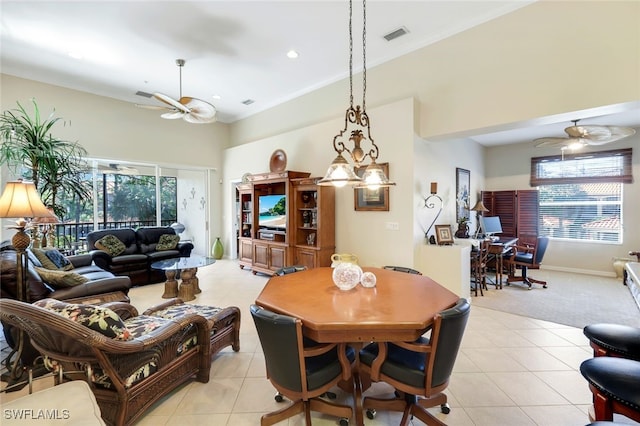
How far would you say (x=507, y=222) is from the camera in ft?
23.3

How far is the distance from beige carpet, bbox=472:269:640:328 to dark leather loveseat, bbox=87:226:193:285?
18.8 feet

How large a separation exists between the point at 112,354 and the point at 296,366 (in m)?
1.15

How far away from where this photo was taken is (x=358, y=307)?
1826mm

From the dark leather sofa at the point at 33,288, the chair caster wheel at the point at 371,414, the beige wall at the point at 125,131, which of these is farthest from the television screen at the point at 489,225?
the beige wall at the point at 125,131

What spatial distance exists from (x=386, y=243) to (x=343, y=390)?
8.54 feet

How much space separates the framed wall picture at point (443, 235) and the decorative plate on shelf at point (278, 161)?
3.38 meters

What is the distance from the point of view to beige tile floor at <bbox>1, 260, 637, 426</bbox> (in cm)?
196

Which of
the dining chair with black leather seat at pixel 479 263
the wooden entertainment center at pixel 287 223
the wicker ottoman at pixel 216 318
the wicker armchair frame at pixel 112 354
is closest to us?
the wicker armchair frame at pixel 112 354

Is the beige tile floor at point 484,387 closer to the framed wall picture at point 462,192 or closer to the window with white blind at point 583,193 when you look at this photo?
the framed wall picture at point 462,192

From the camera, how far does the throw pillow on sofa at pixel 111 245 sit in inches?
197

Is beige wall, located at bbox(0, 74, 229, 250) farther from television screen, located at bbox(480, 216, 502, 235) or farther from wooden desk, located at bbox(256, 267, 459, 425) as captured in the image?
television screen, located at bbox(480, 216, 502, 235)

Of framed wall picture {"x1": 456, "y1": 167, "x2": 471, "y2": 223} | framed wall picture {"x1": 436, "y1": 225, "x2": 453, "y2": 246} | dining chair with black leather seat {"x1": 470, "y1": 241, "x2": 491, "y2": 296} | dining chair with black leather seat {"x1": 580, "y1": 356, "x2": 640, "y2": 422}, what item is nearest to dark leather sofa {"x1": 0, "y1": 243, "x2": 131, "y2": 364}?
dining chair with black leather seat {"x1": 580, "y1": 356, "x2": 640, "y2": 422}

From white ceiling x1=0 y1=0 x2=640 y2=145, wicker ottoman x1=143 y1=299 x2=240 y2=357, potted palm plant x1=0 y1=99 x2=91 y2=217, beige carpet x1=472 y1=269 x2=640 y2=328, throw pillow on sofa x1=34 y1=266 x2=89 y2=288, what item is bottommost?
beige carpet x1=472 y1=269 x2=640 y2=328

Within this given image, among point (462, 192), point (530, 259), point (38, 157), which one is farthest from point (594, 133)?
point (38, 157)
